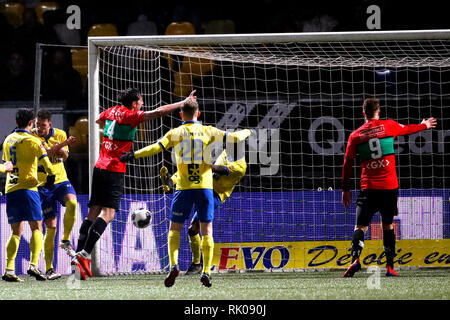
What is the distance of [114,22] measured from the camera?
13.6 metres

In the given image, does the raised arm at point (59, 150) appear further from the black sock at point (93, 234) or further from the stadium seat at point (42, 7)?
the stadium seat at point (42, 7)

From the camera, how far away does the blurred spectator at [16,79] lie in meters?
12.7

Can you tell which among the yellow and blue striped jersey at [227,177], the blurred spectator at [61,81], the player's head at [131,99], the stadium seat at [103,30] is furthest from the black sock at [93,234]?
the stadium seat at [103,30]

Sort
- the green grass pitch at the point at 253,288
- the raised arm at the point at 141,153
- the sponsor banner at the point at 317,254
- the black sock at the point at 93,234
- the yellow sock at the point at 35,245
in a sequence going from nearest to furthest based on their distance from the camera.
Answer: the green grass pitch at the point at 253,288, the raised arm at the point at 141,153, the black sock at the point at 93,234, the yellow sock at the point at 35,245, the sponsor banner at the point at 317,254

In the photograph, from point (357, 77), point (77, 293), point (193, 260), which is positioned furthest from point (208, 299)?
point (357, 77)

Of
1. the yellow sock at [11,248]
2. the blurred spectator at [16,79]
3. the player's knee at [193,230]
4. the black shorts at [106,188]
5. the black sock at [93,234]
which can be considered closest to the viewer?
the black sock at [93,234]

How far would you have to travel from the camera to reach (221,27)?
13.3 meters

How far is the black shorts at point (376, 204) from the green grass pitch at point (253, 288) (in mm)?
598

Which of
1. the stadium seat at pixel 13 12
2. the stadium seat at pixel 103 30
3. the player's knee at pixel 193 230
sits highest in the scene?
the stadium seat at pixel 13 12

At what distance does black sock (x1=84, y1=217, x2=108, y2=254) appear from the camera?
22.5ft

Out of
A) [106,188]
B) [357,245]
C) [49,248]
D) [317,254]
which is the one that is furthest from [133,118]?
[317,254]

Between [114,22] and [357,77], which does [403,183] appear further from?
[114,22]

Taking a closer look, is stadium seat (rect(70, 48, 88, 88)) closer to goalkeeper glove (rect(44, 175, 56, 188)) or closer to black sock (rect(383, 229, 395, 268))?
goalkeeper glove (rect(44, 175, 56, 188))
